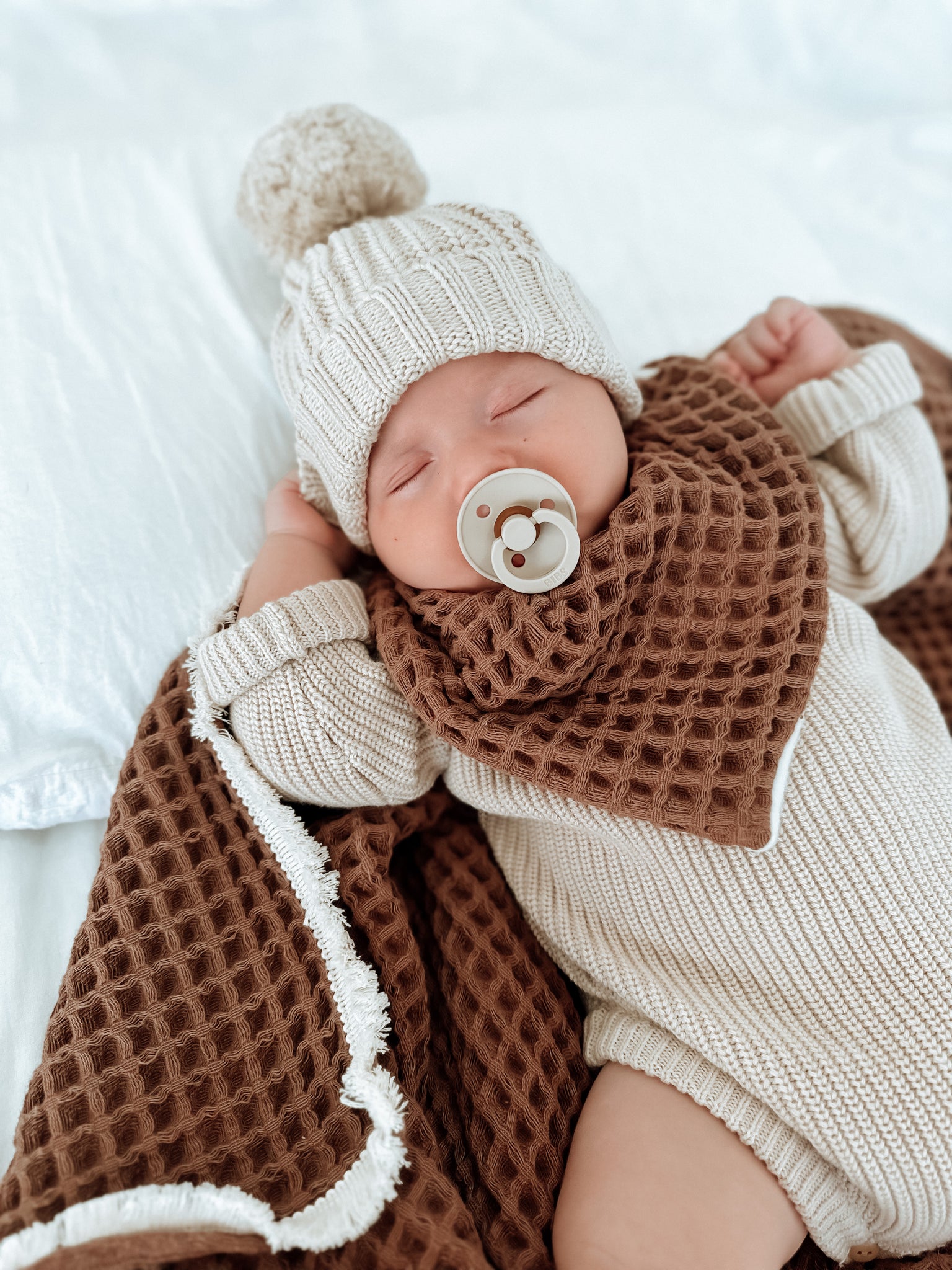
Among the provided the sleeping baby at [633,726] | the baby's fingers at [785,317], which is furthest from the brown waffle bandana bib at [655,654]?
the baby's fingers at [785,317]

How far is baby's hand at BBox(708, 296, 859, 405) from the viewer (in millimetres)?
1249

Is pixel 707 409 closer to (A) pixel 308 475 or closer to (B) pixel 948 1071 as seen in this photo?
(A) pixel 308 475

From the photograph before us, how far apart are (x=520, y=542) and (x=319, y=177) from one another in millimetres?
583

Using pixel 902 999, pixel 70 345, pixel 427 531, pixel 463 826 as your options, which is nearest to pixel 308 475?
pixel 427 531

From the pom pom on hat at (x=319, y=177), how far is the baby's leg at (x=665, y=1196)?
1.05 metres

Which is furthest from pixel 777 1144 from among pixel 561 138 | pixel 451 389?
pixel 561 138

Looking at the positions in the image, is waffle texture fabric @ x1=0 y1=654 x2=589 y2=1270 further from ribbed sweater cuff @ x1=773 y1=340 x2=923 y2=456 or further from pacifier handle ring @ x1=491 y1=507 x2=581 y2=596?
ribbed sweater cuff @ x1=773 y1=340 x2=923 y2=456

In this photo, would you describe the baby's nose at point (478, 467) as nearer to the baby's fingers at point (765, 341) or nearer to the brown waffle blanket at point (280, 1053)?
the brown waffle blanket at point (280, 1053)

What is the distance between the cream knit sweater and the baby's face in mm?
123

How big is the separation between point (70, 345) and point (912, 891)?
1.18 metres

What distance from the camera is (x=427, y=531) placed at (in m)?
0.95

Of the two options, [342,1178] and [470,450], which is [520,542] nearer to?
[470,450]

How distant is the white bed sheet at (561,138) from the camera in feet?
4.00

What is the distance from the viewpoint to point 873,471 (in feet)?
3.75
